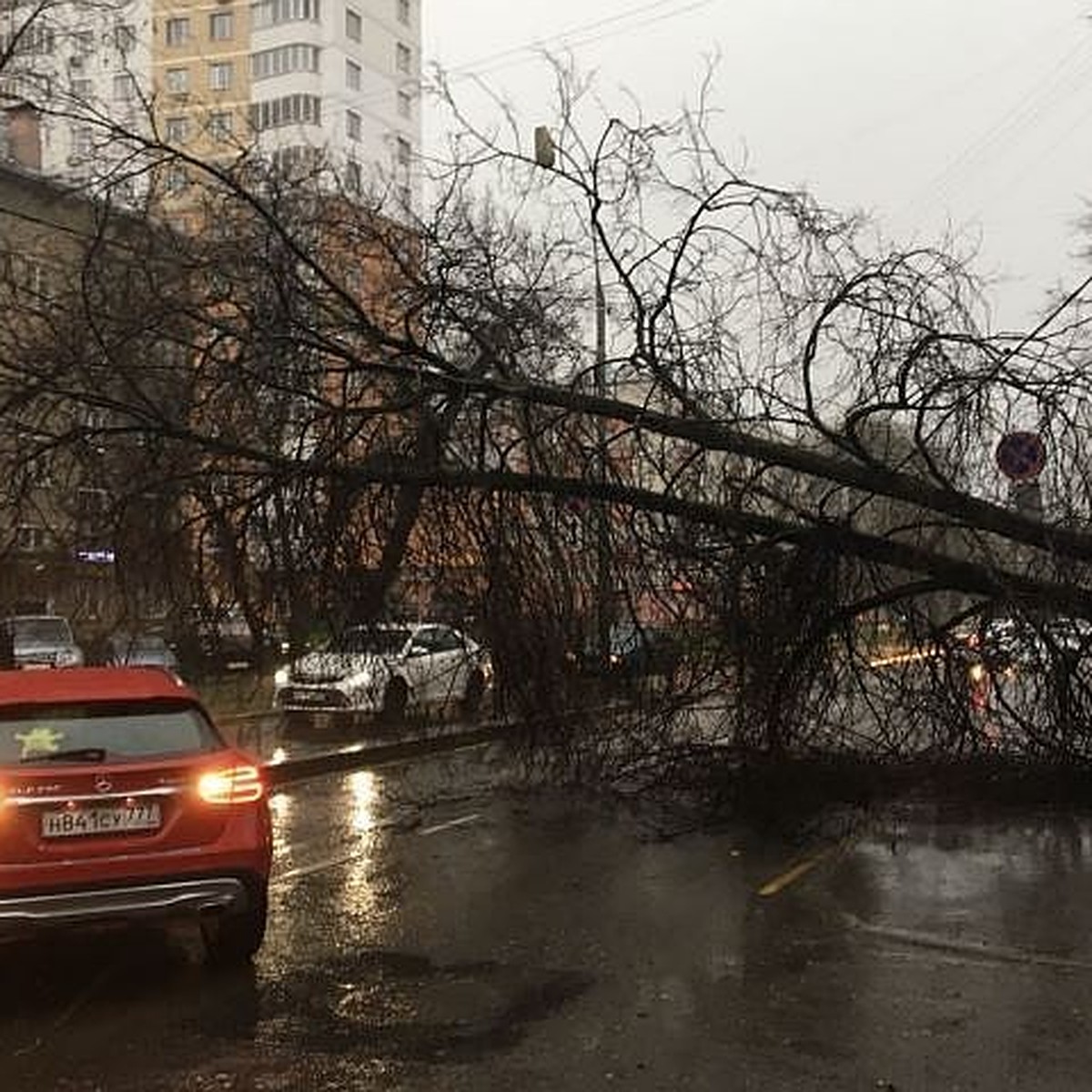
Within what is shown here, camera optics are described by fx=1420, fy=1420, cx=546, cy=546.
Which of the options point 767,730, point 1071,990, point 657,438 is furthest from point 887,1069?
point 657,438

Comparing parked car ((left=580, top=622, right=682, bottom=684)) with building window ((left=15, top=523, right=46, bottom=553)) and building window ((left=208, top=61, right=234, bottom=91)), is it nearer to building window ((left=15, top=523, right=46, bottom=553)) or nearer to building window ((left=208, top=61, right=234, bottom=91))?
building window ((left=15, top=523, right=46, bottom=553))

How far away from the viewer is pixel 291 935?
769 cm

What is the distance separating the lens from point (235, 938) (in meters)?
7.05

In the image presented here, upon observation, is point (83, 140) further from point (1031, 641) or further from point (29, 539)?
point (1031, 641)

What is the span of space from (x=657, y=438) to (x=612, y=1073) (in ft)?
22.9

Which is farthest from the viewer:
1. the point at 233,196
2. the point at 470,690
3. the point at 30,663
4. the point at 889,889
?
the point at 30,663

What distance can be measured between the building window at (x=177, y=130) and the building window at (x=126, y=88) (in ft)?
1.35

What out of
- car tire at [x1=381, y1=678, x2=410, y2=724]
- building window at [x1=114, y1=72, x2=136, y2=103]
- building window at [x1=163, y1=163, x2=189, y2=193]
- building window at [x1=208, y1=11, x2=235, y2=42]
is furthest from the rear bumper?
building window at [x1=208, y1=11, x2=235, y2=42]

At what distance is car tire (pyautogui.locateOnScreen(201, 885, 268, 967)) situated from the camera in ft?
22.9

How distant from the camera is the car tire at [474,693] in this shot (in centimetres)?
1323

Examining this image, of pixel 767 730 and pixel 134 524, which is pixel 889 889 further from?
pixel 134 524

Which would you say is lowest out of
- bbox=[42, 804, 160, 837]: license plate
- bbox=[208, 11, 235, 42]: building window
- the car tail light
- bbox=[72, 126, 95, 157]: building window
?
bbox=[42, 804, 160, 837]: license plate

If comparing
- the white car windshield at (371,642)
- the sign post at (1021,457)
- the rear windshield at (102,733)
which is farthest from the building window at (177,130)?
the sign post at (1021,457)

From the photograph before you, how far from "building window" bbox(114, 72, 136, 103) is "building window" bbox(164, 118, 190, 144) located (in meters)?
0.41
